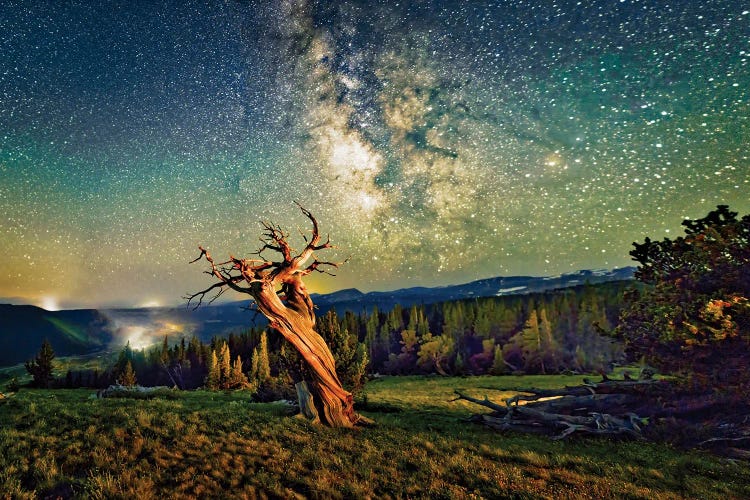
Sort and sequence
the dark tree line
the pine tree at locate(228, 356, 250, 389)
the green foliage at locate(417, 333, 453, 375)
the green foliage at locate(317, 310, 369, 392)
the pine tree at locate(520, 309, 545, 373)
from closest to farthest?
the green foliage at locate(317, 310, 369, 392) → the pine tree at locate(228, 356, 250, 389) → the dark tree line → the pine tree at locate(520, 309, 545, 373) → the green foliage at locate(417, 333, 453, 375)

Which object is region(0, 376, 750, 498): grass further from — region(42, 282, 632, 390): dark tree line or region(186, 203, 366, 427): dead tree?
region(42, 282, 632, 390): dark tree line

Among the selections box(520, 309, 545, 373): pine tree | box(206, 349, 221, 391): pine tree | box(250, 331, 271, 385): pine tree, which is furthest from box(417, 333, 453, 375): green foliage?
box(206, 349, 221, 391): pine tree

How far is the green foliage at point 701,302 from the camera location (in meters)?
14.3

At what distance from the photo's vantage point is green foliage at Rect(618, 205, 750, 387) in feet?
46.9

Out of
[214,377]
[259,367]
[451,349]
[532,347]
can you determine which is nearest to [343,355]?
[214,377]

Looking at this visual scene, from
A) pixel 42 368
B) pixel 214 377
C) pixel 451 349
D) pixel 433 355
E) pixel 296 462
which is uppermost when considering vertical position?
pixel 296 462

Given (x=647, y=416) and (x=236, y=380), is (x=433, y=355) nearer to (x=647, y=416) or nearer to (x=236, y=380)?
(x=236, y=380)

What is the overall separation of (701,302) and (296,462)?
18.0 meters

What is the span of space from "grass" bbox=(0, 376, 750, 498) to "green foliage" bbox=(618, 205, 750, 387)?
439cm

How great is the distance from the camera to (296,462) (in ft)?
32.0

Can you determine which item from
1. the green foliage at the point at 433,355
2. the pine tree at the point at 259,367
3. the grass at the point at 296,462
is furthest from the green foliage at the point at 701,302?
the green foliage at the point at 433,355

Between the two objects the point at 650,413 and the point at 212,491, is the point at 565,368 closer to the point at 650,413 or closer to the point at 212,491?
the point at 650,413

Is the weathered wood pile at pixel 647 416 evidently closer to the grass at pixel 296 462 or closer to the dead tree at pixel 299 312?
the grass at pixel 296 462

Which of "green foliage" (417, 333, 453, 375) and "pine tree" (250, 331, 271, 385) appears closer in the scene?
"pine tree" (250, 331, 271, 385)
